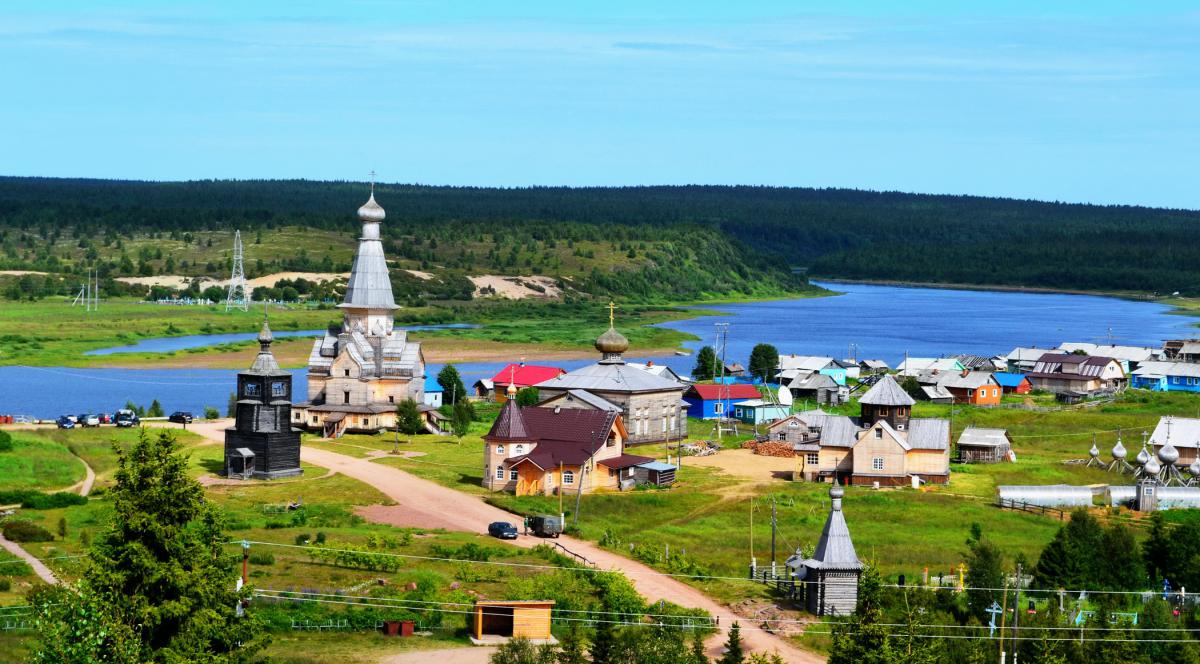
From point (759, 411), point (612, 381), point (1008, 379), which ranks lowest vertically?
point (759, 411)

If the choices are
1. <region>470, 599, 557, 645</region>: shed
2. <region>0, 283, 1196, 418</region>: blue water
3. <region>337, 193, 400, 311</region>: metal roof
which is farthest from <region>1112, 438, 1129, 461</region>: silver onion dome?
<region>0, 283, 1196, 418</region>: blue water

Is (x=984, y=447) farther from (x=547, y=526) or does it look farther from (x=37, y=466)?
(x=37, y=466)

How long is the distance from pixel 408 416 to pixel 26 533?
23.6 metres

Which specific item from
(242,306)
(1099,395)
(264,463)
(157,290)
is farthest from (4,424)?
(157,290)

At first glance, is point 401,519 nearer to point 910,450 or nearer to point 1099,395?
point 910,450

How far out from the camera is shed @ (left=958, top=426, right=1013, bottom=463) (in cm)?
5834

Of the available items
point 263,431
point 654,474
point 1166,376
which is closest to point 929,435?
point 654,474

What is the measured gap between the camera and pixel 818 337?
429ft

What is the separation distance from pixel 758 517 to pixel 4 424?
28850 mm

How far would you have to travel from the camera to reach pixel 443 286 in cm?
15400

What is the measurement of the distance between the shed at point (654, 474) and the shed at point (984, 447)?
10964 millimetres

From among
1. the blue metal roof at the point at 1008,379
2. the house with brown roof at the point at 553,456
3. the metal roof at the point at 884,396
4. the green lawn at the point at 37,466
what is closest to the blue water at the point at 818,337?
the green lawn at the point at 37,466

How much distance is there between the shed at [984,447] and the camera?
58344mm

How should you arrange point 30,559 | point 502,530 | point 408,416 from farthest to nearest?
point 408,416 → point 502,530 → point 30,559
